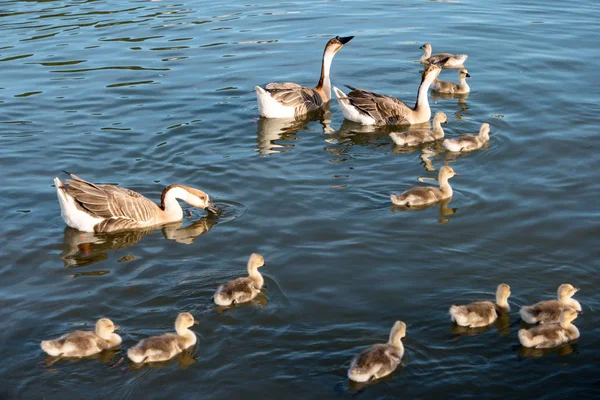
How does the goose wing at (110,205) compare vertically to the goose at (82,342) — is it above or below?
above

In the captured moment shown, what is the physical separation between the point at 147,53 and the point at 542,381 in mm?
16344

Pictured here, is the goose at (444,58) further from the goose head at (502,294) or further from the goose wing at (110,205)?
the goose head at (502,294)

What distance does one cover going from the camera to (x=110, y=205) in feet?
42.3

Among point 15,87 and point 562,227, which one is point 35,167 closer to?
point 15,87

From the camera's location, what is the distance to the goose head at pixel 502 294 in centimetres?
1008

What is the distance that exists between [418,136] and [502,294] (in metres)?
6.04

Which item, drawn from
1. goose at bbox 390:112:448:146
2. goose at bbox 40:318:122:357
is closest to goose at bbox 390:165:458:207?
goose at bbox 390:112:448:146

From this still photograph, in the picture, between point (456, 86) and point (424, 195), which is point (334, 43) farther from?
point (424, 195)

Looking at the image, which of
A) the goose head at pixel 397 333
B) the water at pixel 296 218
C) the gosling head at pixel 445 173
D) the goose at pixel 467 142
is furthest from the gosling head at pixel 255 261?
the goose at pixel 467 142

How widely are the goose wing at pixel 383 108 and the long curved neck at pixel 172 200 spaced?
17.1ft

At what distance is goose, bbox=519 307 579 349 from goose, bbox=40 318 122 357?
451 cm

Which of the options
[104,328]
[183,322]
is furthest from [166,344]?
[104,328]

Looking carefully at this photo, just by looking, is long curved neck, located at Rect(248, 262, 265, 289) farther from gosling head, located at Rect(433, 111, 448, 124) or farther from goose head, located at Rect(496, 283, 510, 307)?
gosling head, located at Rect(433, 111, 448, 124)

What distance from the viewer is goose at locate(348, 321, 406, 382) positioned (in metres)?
8.84
